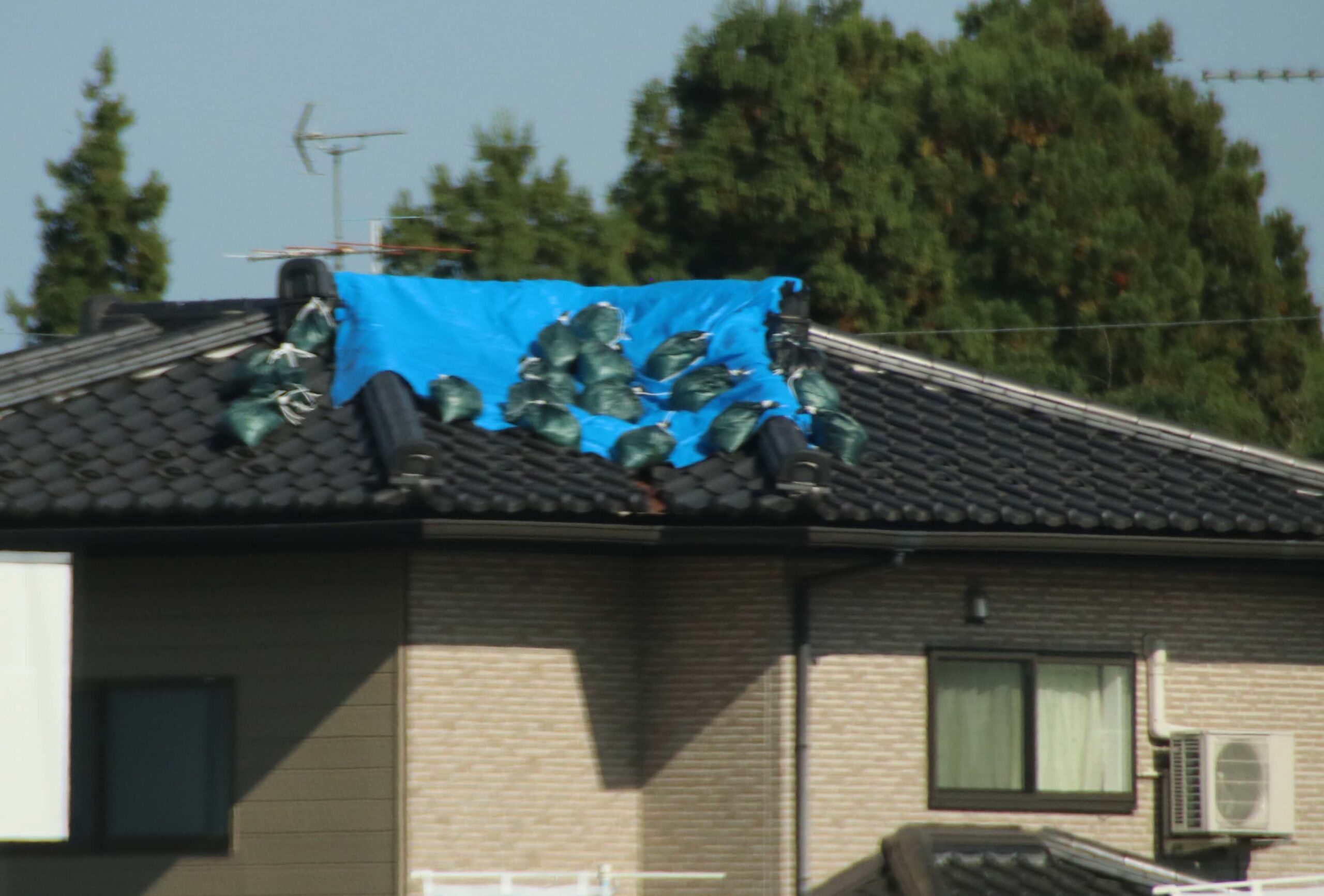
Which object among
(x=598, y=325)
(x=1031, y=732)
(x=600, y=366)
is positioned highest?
(x=598, y=325)

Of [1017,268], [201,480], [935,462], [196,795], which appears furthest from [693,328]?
[1017,268]

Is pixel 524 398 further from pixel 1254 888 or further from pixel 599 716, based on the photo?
pixel 1254 888

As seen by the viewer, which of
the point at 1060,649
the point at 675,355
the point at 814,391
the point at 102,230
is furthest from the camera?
the point at 102,230

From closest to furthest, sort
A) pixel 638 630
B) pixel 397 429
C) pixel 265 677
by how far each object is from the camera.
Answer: pixel 397 429, pixel 265 677, pixel 638 630

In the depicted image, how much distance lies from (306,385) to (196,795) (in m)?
2.81

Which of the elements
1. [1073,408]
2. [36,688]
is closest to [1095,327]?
[1073,408]

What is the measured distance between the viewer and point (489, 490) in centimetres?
1212

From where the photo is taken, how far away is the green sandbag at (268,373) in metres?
13.4

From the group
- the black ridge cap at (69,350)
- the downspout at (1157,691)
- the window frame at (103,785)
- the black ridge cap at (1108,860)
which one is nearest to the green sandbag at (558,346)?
the black ridge cap at (69,350)

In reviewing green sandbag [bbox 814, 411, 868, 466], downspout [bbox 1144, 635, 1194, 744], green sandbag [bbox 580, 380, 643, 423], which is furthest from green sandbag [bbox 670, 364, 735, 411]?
downspout [bbox 1144, 635, 1194, 744]

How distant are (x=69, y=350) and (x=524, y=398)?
3.58m

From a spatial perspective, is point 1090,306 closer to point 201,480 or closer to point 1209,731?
point 1209,731

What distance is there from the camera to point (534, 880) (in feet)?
40.9

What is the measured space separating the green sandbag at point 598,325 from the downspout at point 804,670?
2639 mm
